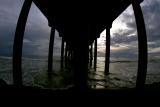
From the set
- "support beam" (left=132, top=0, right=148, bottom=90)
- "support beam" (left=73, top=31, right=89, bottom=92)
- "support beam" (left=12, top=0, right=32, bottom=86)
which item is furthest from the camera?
"support beam" (left=12, top=0, right=32, bottom=86)

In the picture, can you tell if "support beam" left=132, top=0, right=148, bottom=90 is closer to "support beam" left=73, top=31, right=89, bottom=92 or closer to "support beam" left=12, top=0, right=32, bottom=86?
"support beam" left=73, top=31, right=89, bottom=92

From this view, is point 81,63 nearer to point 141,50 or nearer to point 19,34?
point 141,50

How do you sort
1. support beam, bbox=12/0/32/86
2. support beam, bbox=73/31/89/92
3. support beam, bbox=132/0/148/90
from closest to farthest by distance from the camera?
support beam, bbox=73/31/89/92 < support beam, bbox=132/0/148/90 < support beam, bbox=12/0/32/86

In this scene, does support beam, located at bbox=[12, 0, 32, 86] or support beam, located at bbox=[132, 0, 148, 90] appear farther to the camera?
support beam, located at bbox=[12, 0, 32, 86]

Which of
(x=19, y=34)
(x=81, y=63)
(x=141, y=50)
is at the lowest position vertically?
(x=81, y=63)

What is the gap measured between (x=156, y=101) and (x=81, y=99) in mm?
1140

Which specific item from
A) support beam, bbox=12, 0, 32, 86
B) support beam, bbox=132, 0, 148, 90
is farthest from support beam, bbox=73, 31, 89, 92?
support beam, bbox=12, 0, 32, 86

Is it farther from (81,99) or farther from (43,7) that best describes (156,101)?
(43,7)

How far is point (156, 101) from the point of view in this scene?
313 cm

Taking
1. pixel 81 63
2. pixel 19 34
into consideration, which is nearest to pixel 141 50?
pixel 81 63

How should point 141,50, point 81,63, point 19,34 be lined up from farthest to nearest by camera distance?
point 19,34 → point 141,50 → point 81,63

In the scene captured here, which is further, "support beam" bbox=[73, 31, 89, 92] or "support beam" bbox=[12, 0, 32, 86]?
"support beam" bbox=[12, 0, 32, 86]

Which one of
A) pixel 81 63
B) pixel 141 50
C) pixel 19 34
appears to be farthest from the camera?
pixel 19 34

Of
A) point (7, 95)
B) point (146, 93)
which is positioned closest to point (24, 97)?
point (7, 95)
